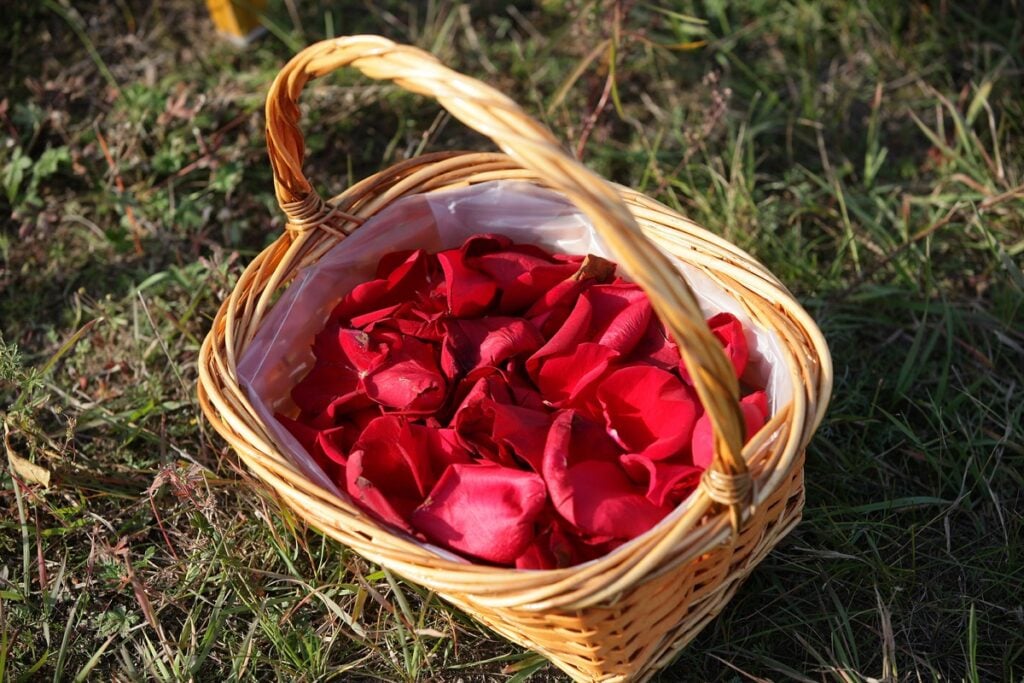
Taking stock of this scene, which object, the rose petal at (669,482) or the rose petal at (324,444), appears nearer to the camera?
the rose petal at (669,482)

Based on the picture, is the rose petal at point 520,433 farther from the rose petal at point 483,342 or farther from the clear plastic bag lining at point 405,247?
the clear plastic bag lining at point 405,247

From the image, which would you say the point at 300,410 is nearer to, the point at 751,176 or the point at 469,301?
the point at 469,301

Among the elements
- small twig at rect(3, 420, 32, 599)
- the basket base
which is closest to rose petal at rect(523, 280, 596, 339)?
the basket base

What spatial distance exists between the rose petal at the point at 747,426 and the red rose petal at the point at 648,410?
0.08ft

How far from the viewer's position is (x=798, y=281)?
185 cm

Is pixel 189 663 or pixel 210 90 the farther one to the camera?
pixel 210 90

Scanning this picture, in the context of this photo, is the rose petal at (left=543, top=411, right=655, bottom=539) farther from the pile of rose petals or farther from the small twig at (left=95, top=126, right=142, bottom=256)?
the small twig at (left=95, top=126, right=142, bottom=256)

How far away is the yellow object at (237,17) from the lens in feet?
7.48

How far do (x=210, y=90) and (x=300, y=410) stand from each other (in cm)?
101

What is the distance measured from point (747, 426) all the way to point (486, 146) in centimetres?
110

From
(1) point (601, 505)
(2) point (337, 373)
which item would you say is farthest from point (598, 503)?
(2) point (337, 373)

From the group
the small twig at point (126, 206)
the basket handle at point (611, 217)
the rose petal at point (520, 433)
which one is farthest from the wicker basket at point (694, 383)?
the small twig at point (126, 206)

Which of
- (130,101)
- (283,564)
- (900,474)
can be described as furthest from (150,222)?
(900,474)

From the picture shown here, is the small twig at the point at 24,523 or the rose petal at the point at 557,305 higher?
the rose petal at the point at 557,305
